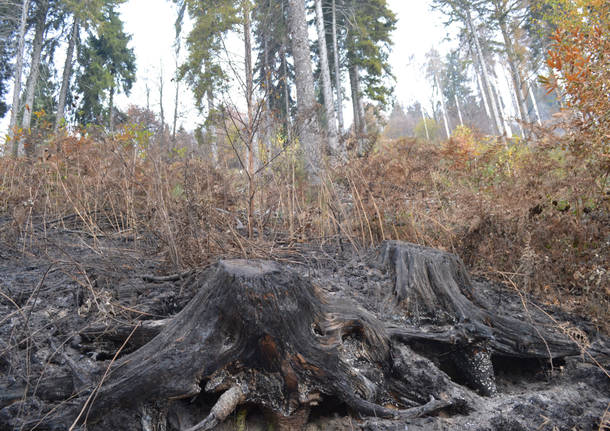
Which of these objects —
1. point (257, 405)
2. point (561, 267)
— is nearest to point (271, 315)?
point (257, 405)

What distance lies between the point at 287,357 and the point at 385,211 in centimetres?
227

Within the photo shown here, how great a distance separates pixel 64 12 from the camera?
49.9 feet

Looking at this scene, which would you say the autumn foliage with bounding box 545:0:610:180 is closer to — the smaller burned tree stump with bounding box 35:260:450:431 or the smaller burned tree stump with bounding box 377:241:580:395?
the smaller burned tree stump with bounding box 377:241:580:395

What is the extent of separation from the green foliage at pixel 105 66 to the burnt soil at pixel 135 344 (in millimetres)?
15097

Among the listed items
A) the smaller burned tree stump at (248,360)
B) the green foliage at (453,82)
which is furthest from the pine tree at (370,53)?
the green foliage at (453,82)

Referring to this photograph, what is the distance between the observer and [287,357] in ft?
5.14

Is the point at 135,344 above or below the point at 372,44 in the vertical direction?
below

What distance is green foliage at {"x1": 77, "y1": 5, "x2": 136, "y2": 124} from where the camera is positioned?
1558cm

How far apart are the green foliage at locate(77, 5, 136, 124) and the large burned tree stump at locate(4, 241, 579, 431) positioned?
53.3 feet

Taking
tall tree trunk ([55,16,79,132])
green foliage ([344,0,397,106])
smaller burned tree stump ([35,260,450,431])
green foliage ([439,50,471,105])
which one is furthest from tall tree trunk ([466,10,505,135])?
green foliage ([439,50,471,105])

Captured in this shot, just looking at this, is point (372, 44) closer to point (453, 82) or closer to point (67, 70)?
point (67, 70)

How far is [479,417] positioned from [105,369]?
1674 millimetres

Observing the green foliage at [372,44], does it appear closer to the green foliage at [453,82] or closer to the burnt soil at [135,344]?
the burnt soil at [135,344]

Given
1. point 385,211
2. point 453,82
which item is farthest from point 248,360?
point 453,82
